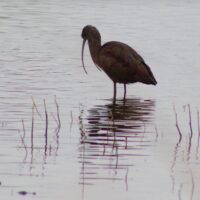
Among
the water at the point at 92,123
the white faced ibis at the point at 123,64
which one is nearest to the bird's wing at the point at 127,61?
the white faced ibis at the point at 123,64

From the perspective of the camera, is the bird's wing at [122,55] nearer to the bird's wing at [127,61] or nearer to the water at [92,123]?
the bird's wing at [127,61]

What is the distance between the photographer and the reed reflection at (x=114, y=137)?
10.6 metres

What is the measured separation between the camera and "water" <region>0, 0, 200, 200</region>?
9.86m

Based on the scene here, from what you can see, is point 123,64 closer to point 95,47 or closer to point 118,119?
point 95,47

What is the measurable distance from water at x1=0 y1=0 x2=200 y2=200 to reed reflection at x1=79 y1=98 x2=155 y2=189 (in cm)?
1

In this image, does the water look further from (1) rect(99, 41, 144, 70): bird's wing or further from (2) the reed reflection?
(1) rect(99, 41, 144, 70): bird's wing

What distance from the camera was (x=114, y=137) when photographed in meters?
12.5

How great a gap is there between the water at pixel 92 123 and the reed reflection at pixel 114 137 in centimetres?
1

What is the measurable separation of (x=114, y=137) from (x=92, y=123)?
1785mm

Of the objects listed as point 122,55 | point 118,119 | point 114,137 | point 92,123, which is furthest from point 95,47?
point 114,137

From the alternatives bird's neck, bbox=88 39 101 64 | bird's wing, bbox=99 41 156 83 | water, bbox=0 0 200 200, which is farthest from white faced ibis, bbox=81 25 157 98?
bird's neck, bbox=88 39 101 64

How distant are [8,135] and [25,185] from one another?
304 centimetres

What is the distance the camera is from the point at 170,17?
37500 millimetres

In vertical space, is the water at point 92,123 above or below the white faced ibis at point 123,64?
below
